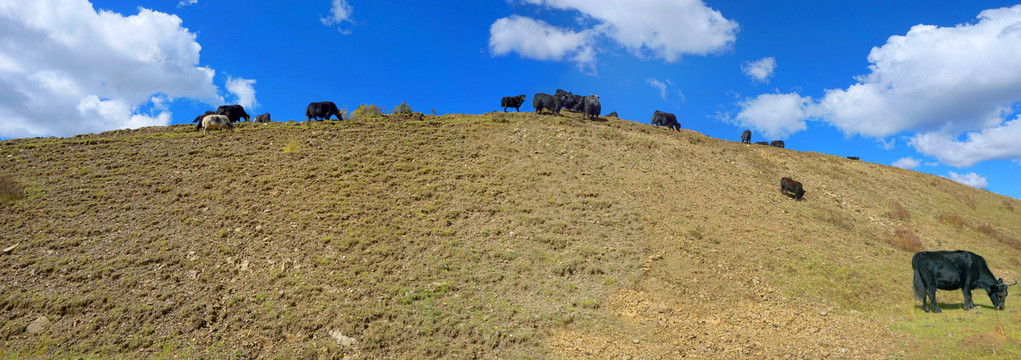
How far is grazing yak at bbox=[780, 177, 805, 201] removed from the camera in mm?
19094

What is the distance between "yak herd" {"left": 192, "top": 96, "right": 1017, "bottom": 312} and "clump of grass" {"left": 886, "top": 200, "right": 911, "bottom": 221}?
144 inches

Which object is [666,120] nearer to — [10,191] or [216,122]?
[216,122]

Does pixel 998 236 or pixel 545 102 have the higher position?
pixel 545 102

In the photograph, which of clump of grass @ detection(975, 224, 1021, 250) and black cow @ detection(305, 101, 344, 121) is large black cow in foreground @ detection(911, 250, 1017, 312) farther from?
black cow @ detection(305, 101, 344, 121)

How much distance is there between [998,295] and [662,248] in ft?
24.7

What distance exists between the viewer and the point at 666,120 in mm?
30906

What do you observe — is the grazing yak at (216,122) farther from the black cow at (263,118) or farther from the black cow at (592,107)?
the black cow at (592,107)

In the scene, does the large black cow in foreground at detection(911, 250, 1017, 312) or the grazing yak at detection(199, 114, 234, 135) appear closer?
the large black cow in foreground at detection(911, 250, 1017, 312)

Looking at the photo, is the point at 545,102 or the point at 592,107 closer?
the point at 545,102

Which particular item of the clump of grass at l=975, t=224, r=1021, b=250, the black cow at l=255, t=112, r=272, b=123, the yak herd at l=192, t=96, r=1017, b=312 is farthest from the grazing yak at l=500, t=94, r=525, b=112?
the clump of grass at l=975, t=224, r=1021, b=250

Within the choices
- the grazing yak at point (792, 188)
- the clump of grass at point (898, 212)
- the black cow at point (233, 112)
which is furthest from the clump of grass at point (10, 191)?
the clump of grass at point (898, 212)

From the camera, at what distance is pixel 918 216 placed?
67.7 ft

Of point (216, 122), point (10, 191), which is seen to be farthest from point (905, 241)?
point (10, 191)

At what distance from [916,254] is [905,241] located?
7.80 meters
